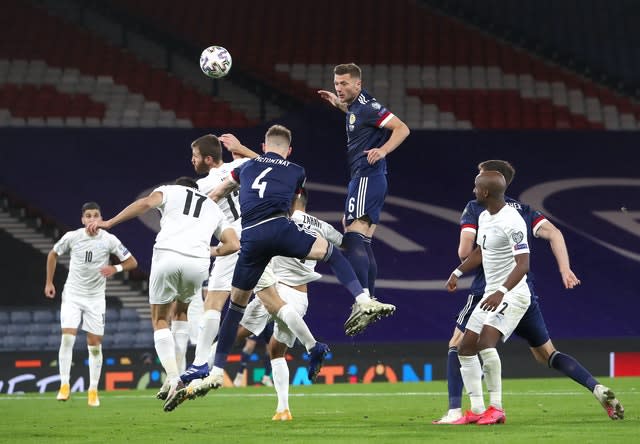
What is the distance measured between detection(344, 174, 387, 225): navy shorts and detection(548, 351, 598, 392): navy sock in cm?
198

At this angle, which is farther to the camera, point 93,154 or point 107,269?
point 93,154

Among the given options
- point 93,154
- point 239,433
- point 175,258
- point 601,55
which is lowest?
point 239,433

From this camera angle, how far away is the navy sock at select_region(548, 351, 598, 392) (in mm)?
9484

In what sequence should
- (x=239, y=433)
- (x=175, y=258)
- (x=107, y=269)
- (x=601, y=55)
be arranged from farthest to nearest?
(x=601, y=55) → (x=107, y=269) → (x=175, y=258) → (x=239, y=433)

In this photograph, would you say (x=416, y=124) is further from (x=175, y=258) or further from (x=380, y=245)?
(x=175, y=258)

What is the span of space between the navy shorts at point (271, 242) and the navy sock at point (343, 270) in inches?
8.1

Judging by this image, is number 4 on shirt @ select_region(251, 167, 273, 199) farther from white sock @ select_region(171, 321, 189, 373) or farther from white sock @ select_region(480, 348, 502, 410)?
white sock @ select_region(171, 321, 189, 373)

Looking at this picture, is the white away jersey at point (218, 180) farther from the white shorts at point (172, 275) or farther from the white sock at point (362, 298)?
the white sock at point (362, 298)

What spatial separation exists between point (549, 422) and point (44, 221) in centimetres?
1453

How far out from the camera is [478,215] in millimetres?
9906

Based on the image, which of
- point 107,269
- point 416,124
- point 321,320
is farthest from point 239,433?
point 416,124

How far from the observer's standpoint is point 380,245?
22.0 metres

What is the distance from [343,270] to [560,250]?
1.71 m

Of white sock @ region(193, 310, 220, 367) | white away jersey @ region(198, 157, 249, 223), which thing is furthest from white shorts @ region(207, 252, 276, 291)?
white sock @ region(193, 310, 220, 367)
